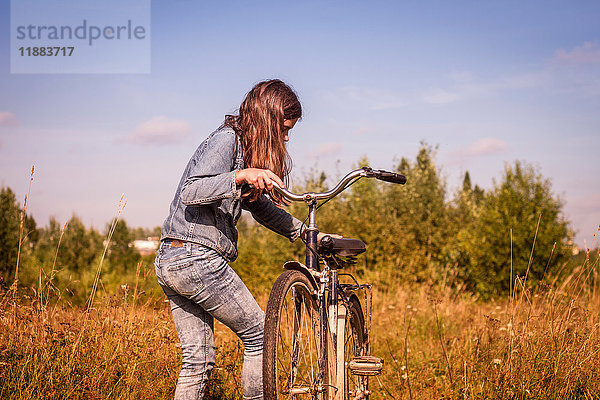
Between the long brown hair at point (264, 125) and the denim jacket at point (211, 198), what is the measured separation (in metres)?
0.06

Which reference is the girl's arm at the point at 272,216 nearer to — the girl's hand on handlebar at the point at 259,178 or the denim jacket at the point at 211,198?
the denim jacket at the point at 211,198

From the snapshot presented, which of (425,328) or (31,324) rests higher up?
(31,324)

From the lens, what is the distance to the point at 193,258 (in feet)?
8.20

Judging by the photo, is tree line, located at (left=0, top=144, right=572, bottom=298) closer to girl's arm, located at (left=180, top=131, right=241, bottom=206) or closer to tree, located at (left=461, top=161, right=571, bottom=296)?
tree, located at (left=461, top=161, right=571, bottom=296)

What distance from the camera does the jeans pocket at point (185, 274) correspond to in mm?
2494

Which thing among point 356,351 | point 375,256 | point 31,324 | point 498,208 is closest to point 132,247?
point 375,256

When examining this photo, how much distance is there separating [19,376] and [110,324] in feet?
2.57

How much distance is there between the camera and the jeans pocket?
2.49 metres

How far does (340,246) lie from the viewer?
284 cm

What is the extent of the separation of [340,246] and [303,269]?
36 cm

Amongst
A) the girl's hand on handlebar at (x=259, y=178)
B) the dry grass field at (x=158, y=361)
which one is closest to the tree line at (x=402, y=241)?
the dry grass field at (x=158, y=361)

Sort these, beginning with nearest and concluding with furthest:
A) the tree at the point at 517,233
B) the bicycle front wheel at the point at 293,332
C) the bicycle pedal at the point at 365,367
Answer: the bicycle front wheel at the point at 293,332 < the bicycle pedal at the point at 365,367 < the tree at the point at 517,233

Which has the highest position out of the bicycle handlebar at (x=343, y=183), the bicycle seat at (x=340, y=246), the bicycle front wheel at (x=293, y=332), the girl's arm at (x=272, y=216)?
the bicycle handlebar at (x=343, y=183)

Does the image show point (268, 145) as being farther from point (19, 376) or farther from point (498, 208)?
point (498, 208)
